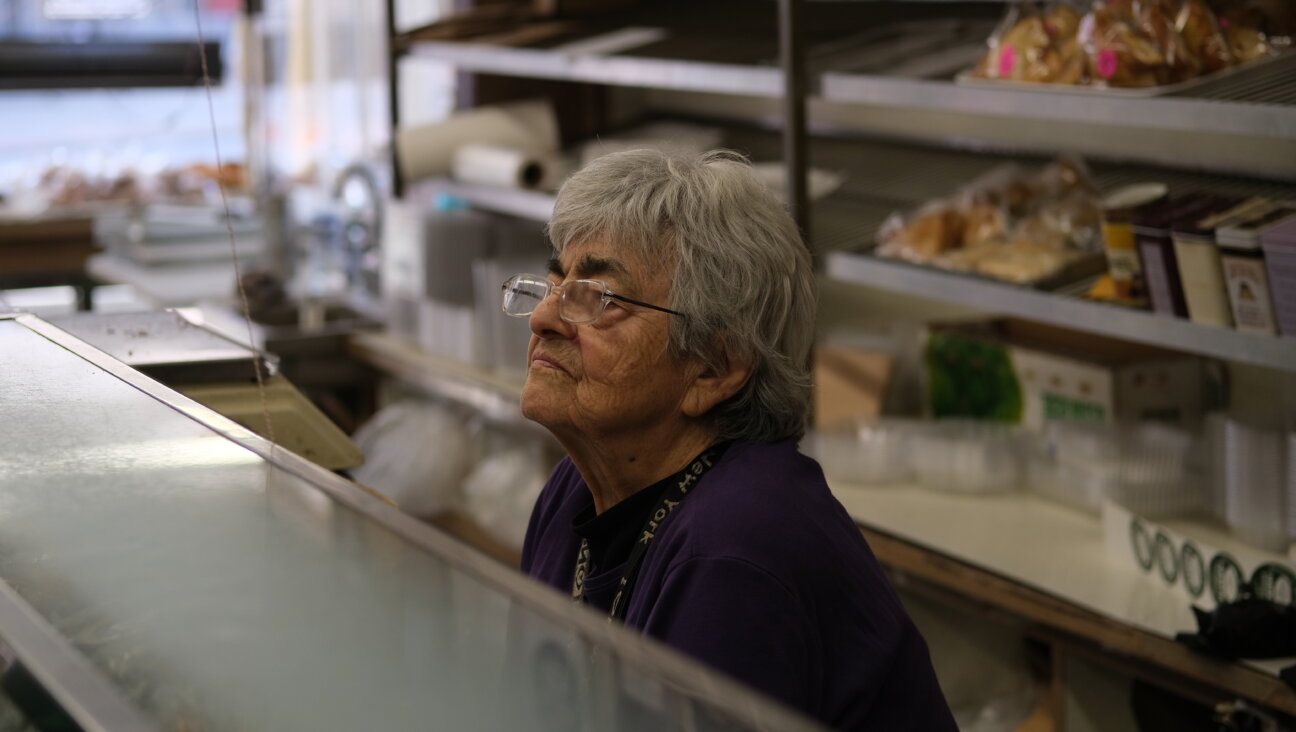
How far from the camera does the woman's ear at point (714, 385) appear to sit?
1.41 metres

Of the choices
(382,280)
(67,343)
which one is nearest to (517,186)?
(382,280)

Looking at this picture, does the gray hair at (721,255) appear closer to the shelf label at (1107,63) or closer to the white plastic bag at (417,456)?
the shelf label at (1107,63)

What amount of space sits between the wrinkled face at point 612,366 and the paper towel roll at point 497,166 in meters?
2.03

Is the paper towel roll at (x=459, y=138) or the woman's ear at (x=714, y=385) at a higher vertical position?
the paper towel roll at (x=459, y=138)

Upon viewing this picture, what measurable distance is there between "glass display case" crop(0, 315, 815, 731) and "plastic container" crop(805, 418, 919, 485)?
1.86m

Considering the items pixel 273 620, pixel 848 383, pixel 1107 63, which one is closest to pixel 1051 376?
pixel 848 383

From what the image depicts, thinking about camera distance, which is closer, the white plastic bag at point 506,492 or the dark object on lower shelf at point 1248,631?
the dark object on lower shelf at point 1248,631

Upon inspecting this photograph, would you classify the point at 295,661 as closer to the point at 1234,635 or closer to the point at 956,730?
the point at 956,730

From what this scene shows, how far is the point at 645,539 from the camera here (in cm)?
132

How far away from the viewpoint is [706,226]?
1.38m

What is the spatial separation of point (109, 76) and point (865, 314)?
3.91 metres

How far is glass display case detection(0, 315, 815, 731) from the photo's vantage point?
0.67 meters

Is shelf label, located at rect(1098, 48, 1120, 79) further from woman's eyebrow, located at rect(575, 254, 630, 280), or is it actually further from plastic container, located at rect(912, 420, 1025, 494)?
woman's eyebrow, located at rect(575, 254, 630, 280)

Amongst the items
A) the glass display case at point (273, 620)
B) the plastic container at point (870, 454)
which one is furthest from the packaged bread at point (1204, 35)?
the glass display case at point (273, 620)
